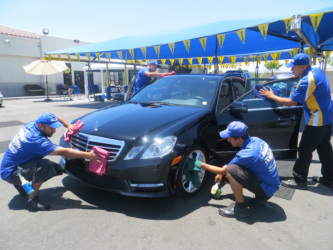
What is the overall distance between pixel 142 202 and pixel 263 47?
13021 mm

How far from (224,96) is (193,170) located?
1.51 meters

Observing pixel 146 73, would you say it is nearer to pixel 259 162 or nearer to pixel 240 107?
pixel 240 107

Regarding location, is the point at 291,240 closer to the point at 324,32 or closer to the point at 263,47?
the point at 324,32

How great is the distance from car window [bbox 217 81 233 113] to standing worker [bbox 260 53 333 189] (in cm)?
56

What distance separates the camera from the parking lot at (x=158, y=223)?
2252 mm

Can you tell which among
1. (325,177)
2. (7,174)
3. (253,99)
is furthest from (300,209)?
(7,174)

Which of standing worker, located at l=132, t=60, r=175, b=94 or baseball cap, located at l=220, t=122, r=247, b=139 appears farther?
standing worker, located at l=132, t=60, r=175, b=94

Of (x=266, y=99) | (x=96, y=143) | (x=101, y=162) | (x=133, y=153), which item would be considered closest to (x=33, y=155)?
(x=96, y=143)

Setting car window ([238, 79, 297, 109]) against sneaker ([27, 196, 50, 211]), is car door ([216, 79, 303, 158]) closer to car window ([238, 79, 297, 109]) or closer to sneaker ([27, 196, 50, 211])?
car window ([238, 79, 297, 109])

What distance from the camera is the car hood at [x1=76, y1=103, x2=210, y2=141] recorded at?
2.75 m

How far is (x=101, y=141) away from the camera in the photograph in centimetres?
272

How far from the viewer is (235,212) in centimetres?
270

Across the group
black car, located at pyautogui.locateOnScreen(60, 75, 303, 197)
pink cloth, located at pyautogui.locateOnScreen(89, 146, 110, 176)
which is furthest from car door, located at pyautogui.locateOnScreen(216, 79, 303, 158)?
pink cloth, located at pyautogui.locateOnScreen(89, 146, 110, 176)

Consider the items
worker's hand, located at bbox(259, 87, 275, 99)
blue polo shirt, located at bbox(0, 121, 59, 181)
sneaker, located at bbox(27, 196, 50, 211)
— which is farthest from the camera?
worker's hand, located at bbox(259, 87, 275, 99)
